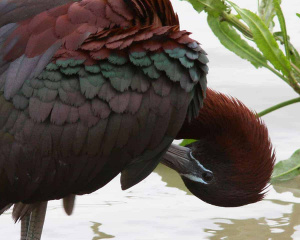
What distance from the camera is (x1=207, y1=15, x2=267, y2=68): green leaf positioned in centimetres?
541

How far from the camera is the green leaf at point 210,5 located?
→ 5258 mm

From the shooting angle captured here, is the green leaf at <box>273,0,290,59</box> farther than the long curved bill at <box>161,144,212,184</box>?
Yes

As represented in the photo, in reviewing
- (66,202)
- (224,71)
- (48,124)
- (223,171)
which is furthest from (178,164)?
(224,71)

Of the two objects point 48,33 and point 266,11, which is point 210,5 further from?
point 48,33

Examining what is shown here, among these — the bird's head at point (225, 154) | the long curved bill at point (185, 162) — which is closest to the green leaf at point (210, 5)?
the bird's head at point (225, 154)

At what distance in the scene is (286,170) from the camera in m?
5.39

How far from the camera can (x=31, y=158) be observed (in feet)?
13.2

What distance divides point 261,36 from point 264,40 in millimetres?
34

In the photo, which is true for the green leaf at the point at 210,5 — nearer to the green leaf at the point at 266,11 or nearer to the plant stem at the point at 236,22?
the plant stem at the point at 236,22

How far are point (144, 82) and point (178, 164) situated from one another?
0.74m

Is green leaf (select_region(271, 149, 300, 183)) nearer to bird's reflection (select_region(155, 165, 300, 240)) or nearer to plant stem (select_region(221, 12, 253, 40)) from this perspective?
bird's reflection (select_region(155, 165, 300, 240))

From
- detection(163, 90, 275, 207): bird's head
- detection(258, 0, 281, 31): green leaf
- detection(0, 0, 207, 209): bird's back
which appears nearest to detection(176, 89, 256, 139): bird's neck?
detection(163, 90, 275, 207): bird's head

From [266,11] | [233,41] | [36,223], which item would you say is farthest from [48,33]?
[266,11]

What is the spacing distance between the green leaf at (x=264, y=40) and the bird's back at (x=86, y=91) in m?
1.13
